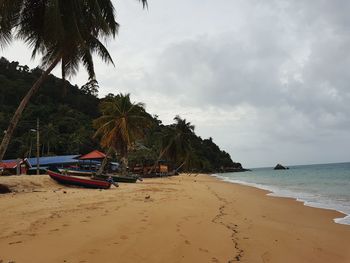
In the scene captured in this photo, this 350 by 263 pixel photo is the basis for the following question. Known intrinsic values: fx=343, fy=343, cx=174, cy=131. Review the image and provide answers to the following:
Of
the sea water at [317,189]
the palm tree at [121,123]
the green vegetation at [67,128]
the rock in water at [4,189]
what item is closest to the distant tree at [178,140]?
the green vegetation at [67,128]

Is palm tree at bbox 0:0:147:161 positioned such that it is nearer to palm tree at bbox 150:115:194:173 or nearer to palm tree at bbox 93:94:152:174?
palm tree at bbox 93:94:152:174

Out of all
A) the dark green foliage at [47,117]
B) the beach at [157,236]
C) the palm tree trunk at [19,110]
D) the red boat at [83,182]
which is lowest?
the beach at [157,236]

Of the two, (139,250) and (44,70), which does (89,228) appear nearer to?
(139,250)

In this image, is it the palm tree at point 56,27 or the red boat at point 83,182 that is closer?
the palm tree at point 56,27

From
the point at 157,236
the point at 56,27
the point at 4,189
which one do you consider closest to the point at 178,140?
the point at 4,189

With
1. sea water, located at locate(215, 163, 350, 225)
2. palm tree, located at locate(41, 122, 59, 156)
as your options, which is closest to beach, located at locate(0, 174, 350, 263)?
sea water, located at locate(215, 163, 350, 225)

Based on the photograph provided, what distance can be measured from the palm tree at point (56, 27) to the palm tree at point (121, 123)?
1550cm

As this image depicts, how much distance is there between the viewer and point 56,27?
11.0 meters

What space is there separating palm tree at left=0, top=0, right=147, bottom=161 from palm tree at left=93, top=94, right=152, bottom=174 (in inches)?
610

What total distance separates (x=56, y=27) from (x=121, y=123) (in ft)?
64.7

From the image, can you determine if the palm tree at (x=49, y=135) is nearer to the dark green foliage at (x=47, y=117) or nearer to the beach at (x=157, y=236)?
the dark green foliage at (x=47, y=117)

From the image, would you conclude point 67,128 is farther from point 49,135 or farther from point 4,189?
point 4,189

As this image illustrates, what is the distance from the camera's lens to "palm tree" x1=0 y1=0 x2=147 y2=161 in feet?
36.5

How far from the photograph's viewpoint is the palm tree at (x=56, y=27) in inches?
438
